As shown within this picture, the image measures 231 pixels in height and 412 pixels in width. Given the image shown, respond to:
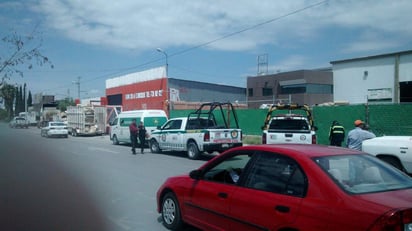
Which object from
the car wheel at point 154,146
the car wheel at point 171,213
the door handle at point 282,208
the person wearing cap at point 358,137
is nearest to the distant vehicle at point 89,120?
the car wheel at point 154,146

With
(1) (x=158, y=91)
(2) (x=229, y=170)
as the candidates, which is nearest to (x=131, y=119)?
(2) (x=229, y=170)

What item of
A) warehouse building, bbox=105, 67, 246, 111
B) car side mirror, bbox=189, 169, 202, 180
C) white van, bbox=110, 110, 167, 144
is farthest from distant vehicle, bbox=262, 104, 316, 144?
warehouse building, bbox=105, 67, 246, 111

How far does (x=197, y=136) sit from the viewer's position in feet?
52.6

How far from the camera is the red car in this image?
11.3 feet

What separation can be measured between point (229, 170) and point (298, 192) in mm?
1363

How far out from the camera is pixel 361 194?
11.9 ft

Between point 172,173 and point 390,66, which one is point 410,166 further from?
point 390,66

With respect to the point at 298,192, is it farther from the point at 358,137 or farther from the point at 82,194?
the point at 358,137

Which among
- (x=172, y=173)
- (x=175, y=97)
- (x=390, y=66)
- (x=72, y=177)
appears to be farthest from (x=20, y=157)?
(x=390, y=66)

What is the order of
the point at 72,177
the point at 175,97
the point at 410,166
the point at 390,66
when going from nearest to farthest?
the point at 410,166 → the point at 72,177 → the point at 390,66 → the point at 175,97

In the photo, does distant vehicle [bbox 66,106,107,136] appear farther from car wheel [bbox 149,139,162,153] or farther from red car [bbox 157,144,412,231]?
red car [bbox 157,144,412,231]

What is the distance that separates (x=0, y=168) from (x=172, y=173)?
237 inches

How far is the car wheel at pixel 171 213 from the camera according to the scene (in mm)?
5793

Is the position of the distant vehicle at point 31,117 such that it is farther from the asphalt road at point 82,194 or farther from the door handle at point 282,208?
the door handle at point 282,208
